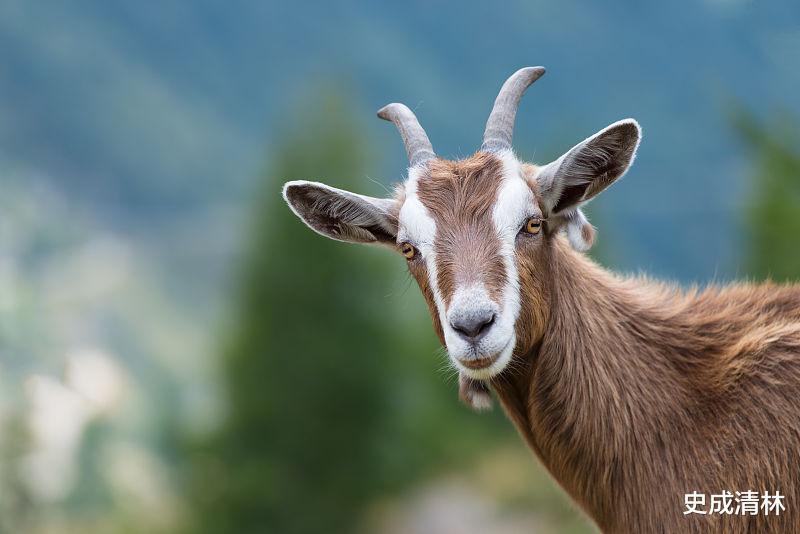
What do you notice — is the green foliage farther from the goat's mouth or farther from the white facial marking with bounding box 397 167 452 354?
the goat's mouth

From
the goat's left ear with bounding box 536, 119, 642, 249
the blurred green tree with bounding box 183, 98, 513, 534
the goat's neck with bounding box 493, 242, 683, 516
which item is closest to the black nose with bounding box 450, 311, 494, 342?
the goat's neck with bounding box 493, 242, 683, 516

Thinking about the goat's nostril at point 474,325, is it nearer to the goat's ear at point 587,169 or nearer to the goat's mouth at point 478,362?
the goat's mouth at point 478,362

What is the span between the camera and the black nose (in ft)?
20.9

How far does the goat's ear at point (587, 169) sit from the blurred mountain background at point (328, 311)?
103 cm

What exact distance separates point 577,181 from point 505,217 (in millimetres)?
631

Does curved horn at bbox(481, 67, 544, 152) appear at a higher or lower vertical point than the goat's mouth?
higher

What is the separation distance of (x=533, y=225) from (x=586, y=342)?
0.92 m

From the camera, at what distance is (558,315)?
7191mm

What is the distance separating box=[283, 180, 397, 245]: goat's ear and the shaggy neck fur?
3.88ft

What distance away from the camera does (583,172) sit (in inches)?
278

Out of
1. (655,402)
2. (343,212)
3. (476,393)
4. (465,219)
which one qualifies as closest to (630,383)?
(655,402)

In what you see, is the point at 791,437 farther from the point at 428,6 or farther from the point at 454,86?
the point at 428,6

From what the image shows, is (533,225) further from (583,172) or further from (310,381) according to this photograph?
(310,381)

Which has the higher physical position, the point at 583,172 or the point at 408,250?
the point at 583,172
